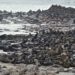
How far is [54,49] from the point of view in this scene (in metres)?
17.7

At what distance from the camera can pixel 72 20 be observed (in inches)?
1105

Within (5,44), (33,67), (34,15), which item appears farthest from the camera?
(34,15)

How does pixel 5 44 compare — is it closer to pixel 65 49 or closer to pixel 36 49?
pixel 36 49

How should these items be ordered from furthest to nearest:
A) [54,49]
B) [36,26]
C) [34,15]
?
1. [34,15]
2. [36,26]
3. [54,49]

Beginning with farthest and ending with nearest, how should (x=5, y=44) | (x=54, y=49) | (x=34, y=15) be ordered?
(x=34, y=15)
(x=5, y=44)
(x=54, y=49)

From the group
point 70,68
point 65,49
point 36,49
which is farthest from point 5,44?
point 70,68

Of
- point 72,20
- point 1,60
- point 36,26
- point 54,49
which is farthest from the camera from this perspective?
point 72,20

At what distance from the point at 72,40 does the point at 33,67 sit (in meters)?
4.98

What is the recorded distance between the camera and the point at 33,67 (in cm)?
1525

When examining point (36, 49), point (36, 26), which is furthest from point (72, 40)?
point (36, 26)

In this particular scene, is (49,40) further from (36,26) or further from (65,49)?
(36,26)

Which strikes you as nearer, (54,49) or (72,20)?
(54,49)

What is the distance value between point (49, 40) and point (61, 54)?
3.00 meters

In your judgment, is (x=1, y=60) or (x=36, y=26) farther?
(x=36, y=26)
